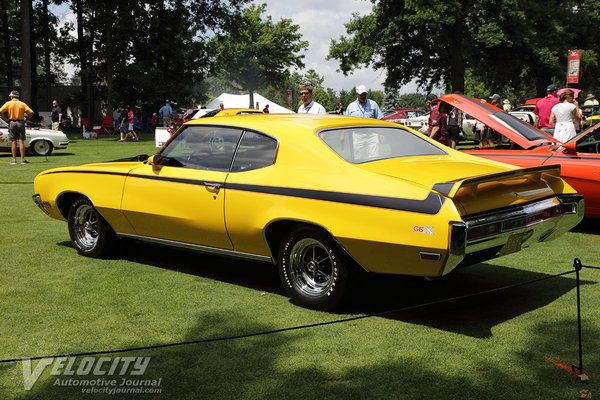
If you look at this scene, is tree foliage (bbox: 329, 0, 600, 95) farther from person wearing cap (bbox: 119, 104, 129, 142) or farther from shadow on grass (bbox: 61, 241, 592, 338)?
shadow on grass (bbox: 61, 241, 592, 338)

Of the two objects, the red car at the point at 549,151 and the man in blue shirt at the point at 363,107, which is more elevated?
the man in blue shirt at the point at 363,107

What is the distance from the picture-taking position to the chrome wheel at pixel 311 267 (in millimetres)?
5004

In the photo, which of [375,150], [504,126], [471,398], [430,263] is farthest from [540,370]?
[504,126]

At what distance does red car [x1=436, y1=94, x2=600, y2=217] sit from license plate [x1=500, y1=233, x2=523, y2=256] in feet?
10.8

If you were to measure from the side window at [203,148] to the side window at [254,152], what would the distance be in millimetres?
90

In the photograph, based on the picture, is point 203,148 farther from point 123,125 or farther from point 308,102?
point 123,125

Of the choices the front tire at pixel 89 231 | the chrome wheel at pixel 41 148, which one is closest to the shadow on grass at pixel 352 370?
the front tire at pixel 89 231

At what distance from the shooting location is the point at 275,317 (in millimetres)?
4863

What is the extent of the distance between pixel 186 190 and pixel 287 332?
5.87 feet

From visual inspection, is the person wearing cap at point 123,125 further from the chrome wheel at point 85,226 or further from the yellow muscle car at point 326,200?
the yellow muscle car at point 326,200

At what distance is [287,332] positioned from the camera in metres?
4.54

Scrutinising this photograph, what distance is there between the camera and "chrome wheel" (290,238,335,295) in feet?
16.4

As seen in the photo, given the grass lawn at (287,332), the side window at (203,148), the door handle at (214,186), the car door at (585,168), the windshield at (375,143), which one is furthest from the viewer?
the car door at (585,168)

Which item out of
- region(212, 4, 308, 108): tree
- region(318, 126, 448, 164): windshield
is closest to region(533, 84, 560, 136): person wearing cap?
region(318, 126, 448, 164): windshield
